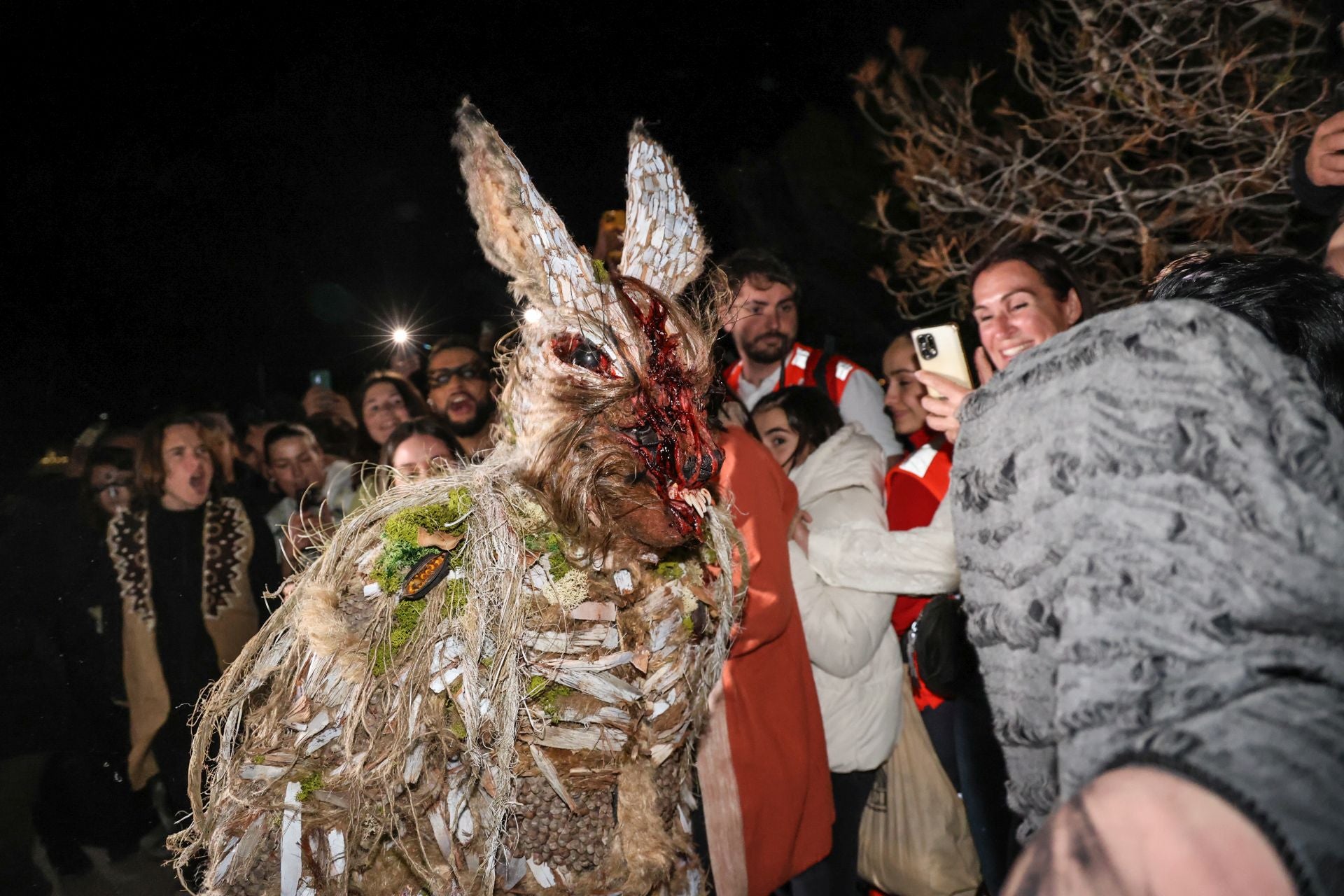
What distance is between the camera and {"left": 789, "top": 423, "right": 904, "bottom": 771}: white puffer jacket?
2.89 metres

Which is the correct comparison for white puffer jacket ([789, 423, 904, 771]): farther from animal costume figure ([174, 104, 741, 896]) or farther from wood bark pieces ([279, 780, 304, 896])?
wood bark pieces ([279, 780, 304, 896])

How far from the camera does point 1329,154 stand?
1713 mm

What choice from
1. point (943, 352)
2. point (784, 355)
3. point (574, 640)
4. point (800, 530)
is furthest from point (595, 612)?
point (784, 355)

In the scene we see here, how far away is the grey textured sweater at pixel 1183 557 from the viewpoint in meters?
0.48

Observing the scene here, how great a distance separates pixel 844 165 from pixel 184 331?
5907 mm

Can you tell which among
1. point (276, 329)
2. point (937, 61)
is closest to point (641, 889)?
point (937, 61)

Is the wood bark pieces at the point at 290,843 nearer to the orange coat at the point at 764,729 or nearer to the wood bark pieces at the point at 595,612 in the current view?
the wood bark pieces at the point at 595,612

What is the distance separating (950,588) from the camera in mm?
2766

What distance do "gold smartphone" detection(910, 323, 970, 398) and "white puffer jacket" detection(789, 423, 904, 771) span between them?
53cm

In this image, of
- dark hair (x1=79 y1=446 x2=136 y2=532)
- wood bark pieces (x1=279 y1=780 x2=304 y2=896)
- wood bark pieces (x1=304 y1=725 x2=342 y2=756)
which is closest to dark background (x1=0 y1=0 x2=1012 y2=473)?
dark hair (x1=79 y1=446 x2=136 y2=532)

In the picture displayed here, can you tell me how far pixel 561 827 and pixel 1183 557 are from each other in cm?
157

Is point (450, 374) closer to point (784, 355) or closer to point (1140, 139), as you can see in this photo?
point (784, 355)

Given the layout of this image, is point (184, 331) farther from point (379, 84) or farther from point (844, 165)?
point (844, 165)

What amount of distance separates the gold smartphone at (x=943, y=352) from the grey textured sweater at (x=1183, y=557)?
6.84ft
